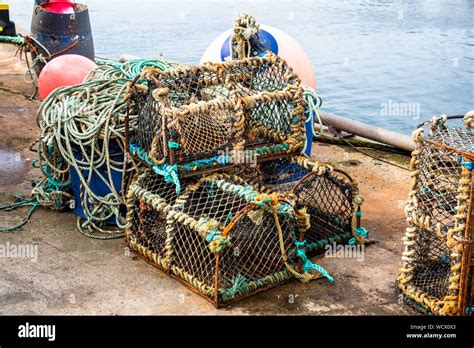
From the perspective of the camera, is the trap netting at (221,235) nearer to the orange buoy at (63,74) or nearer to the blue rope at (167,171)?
the blue rope at (167,171)

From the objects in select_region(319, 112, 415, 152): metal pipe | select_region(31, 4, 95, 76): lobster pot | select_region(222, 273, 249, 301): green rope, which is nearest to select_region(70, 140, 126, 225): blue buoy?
select_region(222, 273, 249, 301): green rope

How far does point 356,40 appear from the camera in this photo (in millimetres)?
19719

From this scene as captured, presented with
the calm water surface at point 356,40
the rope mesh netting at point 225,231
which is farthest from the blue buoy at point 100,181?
the calm water surface at point 356,40

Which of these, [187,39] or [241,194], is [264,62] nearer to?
[241,194]

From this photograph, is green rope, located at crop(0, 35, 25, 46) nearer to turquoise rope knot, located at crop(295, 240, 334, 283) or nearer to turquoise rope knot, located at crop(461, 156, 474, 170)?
turquoise rope knot, located at crop(295, 240, 334, 283)

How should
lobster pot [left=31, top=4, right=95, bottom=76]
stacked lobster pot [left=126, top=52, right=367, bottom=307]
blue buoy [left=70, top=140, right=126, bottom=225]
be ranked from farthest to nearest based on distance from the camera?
1. lobster pot [left=31, top=4, right=95, bottom=76]
2. blue buoy [left=70, top=140, right=126, bottom=225]
3. stacked lobster pot [left=126, top=52, right=367, bottom=307]

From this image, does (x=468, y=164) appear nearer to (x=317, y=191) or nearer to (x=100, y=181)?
A: (x=317, y=191)

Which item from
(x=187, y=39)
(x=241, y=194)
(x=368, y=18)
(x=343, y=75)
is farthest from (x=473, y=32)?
(x=241, y=194)

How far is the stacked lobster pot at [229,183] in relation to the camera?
4.31 m

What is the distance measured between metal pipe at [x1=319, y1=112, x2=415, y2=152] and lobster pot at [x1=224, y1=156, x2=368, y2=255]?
1650 mm

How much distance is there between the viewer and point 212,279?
4332mm

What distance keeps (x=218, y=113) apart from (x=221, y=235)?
1139 millimetres

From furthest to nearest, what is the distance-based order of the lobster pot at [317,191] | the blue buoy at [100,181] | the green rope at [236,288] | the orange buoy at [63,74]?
the orange buoy at [63,74], the blue buoy at [100,181], the lobster pot at [317,191], the green rope at [236,288]

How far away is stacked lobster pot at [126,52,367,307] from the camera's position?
431 centimetres
